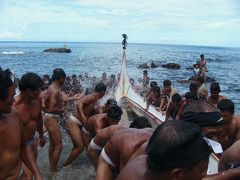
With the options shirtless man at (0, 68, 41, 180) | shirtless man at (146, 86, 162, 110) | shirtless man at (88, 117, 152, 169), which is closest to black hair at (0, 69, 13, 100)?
shirtless man at (0, 68, 41, 180)

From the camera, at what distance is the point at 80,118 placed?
6.82 metres

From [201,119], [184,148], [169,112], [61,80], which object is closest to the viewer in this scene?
[184,148]

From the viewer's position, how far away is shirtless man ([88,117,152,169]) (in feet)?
13.9

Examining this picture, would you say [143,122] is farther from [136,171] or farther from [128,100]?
[128,100]

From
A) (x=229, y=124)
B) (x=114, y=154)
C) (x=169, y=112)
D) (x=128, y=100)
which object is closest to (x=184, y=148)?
(x=114, y=154)

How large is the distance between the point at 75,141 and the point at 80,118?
1.43 ft

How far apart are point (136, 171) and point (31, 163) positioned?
208cm

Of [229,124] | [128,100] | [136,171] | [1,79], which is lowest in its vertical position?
[128,100]

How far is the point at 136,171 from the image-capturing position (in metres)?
2.00

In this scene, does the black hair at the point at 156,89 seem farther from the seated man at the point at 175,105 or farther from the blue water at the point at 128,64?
the blue water at the point at 128,64

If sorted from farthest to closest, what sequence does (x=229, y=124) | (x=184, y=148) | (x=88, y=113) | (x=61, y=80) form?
(x=88, y=113) → (x=61, y=80) → (x=229, y=124) → (x=184, y=148)

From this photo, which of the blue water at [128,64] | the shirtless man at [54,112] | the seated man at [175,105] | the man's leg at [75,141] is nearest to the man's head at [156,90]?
the seated man at [175,105]

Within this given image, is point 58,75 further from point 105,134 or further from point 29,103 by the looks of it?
point 105,134

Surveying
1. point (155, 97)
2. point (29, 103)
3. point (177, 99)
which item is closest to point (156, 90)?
point (155, 97)
